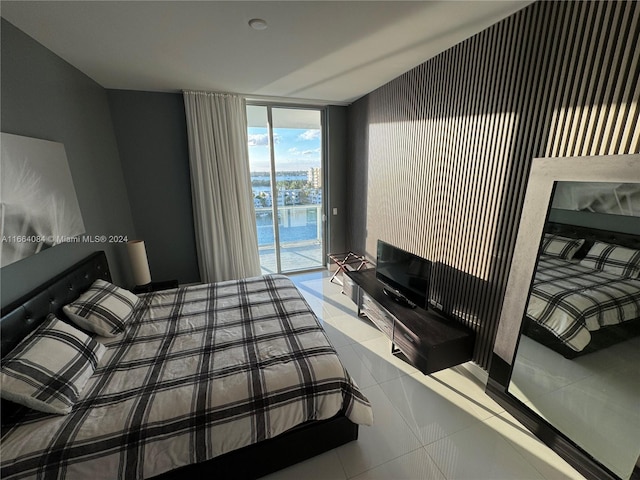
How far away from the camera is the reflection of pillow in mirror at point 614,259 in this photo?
1.30m

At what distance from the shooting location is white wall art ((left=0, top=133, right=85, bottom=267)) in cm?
154

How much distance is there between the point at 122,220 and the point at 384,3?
3.38 metres

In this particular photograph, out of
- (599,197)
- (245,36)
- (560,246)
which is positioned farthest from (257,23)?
(560,246)

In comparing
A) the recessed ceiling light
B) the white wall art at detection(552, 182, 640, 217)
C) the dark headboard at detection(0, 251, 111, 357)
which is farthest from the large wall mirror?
the dark headboard at detection(0, 251, 111, 357)

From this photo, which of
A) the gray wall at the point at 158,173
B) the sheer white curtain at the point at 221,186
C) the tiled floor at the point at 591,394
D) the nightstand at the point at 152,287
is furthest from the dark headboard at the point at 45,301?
the tiled floor at the point at 591,394

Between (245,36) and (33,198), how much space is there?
1.87 metres

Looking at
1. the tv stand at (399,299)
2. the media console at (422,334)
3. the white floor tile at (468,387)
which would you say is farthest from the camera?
the tv stand at (399,299)

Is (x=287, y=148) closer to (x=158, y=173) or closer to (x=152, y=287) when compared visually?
(x=158, y=173)

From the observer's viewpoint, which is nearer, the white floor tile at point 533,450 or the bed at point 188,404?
the bed at point 188,404

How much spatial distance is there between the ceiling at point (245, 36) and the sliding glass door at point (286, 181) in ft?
3.27

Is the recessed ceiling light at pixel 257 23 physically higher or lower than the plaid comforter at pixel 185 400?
higher

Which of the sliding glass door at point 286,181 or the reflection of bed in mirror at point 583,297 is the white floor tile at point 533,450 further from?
the sliding glass door at point 286,181

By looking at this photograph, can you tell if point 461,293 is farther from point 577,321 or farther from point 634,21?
point 634,21

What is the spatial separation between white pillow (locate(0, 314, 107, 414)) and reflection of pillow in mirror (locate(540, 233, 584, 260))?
9.37ft
